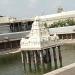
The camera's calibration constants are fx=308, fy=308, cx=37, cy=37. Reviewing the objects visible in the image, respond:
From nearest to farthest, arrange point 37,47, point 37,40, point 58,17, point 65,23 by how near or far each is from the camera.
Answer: point 37,47
point 37,40
point 65,23
point 58,17

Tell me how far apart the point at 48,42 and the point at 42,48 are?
147 cm

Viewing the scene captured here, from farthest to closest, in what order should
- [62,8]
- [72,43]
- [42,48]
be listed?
[62,8] < [72,43] < [42,48]

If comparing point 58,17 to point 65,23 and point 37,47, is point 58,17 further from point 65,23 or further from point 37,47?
point 37,47

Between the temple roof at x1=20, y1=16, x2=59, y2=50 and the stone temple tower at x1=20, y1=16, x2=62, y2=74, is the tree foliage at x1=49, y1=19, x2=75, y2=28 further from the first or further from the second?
the temple roof at x1=20, y1=16, x2=59, y2=50

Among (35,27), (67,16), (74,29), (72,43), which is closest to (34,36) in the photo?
(35,27)

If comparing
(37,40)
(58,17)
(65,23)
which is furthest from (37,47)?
(58,17)

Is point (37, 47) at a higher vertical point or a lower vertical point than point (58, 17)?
lower

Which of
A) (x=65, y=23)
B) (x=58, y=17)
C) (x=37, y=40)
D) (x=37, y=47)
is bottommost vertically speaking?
(x=37, y=47)

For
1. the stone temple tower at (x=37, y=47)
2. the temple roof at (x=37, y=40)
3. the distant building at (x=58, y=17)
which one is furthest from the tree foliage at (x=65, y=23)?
the temple roof at (x=37, y=40)

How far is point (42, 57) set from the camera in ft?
108

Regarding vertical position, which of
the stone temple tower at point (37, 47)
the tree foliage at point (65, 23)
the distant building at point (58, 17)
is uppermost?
the distant building at point (58, 17)

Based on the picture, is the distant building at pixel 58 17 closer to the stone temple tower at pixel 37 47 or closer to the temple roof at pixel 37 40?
the stone temple tower at pixel 37 47

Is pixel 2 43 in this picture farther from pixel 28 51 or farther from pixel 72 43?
pixel 28 51

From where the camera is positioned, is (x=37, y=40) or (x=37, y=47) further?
(x=37, y=40)
